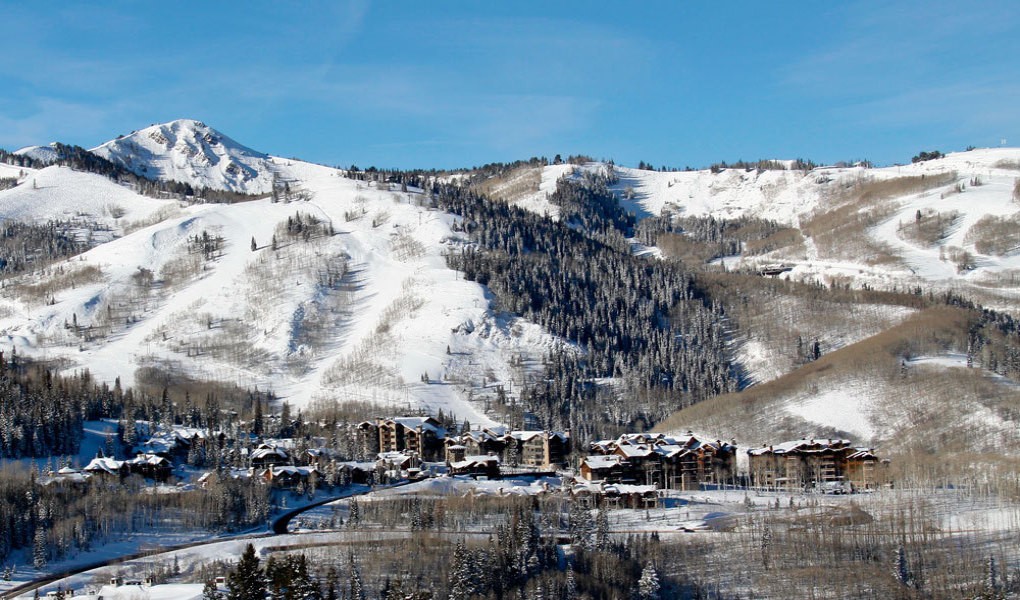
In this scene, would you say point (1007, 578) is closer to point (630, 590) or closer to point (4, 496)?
point (630, 590)

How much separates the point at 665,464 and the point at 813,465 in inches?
687

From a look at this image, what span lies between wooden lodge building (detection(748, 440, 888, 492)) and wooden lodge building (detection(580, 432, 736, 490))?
14.0ft

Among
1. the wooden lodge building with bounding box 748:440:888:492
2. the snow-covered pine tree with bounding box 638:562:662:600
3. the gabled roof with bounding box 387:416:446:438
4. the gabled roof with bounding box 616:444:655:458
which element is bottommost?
the snow-covered pine tree with bounding box 638:562:662:600

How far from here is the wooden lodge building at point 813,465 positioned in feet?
443

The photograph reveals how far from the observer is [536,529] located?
100000 mm

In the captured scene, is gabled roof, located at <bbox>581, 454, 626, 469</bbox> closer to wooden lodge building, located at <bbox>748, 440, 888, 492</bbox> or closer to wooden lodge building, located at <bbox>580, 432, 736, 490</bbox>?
A: wooden lodge building, located at <bbox>580, 432, 736, 490</bbox>

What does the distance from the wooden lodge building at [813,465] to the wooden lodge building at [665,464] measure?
428 centimetres

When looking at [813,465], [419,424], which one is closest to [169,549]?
[419,424]

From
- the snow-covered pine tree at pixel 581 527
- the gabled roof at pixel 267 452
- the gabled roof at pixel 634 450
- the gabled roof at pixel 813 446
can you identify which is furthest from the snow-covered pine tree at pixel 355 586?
the gabled roof at pixel 813 446

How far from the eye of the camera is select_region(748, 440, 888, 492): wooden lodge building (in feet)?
443

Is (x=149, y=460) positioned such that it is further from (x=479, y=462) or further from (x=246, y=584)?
(x=246, y=584)

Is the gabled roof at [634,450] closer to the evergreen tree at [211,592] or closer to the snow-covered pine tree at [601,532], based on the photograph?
the snow-covered pine tree at [601,532]

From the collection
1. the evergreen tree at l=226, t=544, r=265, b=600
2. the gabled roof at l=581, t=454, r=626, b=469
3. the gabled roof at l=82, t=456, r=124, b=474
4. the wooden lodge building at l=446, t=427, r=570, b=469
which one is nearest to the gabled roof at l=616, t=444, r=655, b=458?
the gabled roof at l=581, t=454, r=626, b=469

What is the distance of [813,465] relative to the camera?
138750mm
